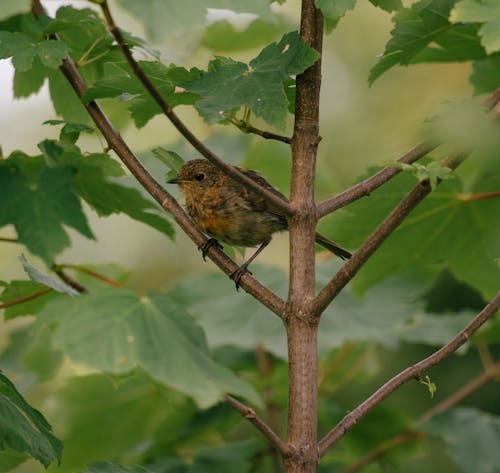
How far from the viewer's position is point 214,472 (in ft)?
12.4

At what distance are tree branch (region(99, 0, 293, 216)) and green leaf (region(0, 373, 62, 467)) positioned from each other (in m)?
0.87

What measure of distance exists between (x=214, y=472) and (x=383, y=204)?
1.40 metres

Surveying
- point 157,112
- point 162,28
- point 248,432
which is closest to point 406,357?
point 248,432

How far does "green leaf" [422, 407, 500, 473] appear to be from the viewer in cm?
419

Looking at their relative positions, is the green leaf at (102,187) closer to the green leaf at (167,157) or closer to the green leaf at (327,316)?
the green leaf at (167,157)

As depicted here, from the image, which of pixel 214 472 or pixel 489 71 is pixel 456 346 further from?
pixel 214 472

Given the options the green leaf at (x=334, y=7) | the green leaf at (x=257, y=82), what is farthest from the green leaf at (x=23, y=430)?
the green leaf at (x=334, y=7)

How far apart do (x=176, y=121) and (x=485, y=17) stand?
86 centimetres

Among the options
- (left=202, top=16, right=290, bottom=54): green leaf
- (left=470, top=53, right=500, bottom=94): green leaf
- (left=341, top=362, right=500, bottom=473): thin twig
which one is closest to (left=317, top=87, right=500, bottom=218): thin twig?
(left=470, top=53, right=500, bottom=94): green leaf

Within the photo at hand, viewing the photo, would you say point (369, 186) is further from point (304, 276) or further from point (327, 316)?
point (327, 316)

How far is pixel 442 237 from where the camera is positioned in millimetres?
3576

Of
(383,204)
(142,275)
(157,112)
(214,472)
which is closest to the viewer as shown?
(157,112)

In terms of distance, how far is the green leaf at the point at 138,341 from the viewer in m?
2.23

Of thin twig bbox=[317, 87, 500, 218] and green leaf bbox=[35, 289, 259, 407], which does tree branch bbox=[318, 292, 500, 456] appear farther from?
thin twig bbox=[317, 87, 500, 218]
